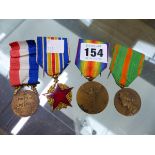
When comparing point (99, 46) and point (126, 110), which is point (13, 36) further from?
point (126, 110)

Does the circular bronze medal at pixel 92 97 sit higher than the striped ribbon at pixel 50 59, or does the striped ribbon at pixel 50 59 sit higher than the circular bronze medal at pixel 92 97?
the striped ribbon at pixel 50 59

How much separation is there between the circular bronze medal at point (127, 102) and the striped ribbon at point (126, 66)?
3.0 inches

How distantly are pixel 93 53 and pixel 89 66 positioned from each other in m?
0.11

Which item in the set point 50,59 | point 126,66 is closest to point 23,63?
point 50,59

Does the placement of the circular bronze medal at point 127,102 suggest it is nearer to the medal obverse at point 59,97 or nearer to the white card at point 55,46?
the medal obverse at point 59,97

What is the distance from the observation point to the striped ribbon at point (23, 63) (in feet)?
8.59

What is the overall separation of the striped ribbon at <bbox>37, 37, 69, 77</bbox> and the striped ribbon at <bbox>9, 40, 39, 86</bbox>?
0.16ft

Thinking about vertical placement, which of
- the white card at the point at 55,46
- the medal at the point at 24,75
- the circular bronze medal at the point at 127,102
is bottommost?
the circular bronze medal at the point at 127,102

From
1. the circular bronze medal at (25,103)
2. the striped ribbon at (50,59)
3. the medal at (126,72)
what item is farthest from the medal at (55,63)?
the medal at (126,72)

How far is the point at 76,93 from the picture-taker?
104 inches

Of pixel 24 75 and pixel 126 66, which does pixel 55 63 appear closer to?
pixel 24 75

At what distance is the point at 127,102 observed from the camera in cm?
260

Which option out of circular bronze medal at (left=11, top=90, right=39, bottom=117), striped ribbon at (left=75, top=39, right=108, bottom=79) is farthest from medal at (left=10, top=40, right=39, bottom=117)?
striped ribbon at (left=75, top=39, right=108, bottom=79)
